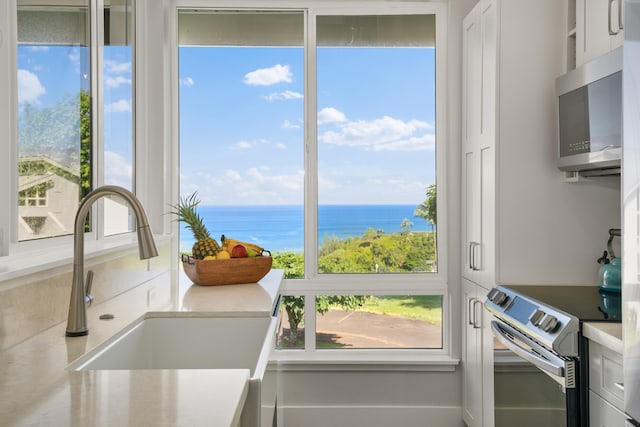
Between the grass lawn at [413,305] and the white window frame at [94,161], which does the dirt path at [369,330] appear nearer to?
the grass lawn at [413,305]

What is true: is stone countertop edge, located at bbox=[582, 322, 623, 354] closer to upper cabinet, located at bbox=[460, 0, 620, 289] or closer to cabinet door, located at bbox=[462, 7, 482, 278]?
upper cabinet, located at bbox=[460, 0, 620, 289]

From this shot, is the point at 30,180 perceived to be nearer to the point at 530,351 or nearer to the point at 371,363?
the point at 530,351

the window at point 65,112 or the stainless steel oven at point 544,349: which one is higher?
the window at point 65,112

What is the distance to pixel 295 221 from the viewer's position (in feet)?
10.8

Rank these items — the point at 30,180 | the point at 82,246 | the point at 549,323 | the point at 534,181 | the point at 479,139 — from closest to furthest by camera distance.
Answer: the point at 82,246 < the point at 30,180 < the point at 549,323 < the point at 534,181 < the point at 479,139

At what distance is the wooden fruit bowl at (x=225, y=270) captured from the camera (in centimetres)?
232

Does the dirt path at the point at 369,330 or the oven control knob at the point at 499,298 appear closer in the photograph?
the oven control knob at the point at 499,298

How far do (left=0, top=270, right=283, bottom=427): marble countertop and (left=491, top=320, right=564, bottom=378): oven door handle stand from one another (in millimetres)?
1166

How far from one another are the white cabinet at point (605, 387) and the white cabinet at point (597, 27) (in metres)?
1.09

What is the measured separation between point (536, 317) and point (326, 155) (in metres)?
1.65

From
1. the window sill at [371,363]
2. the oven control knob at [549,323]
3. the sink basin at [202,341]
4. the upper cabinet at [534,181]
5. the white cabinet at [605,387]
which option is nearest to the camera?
the white cabinet at [605,387]

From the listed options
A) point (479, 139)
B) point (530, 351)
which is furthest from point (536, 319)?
point (479, 139)

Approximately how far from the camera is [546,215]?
247 centimetres

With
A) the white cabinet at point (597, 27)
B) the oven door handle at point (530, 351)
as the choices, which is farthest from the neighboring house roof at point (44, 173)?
the white cabinet at point (597, 27)
